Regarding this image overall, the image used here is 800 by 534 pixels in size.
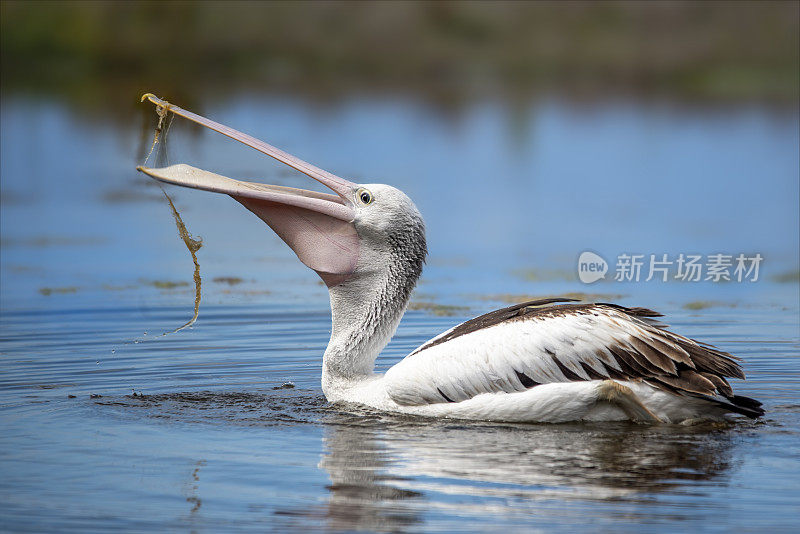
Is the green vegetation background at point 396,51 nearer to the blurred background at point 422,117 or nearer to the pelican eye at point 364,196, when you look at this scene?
the blurred background at point 422,117

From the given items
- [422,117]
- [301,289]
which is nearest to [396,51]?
[422,117]

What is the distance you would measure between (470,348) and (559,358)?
0.46 m

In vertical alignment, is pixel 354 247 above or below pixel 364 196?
below

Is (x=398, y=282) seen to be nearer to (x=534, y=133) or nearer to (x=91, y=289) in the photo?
(x=91, y=289)

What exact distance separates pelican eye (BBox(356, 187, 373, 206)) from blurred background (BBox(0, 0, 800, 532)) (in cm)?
102

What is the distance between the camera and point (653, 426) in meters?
Answer: 7.01

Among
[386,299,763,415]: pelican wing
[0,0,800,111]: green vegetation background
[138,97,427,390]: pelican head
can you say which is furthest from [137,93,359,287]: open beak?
[0,0,800,111]: green vegetation background

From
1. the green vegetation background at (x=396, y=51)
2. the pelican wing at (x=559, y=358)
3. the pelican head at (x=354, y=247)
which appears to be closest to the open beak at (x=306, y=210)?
the pelican head at (x=354, y=247)

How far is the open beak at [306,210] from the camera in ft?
24.0

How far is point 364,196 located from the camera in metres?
7.61

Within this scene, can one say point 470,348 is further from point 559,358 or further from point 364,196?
point 364,196

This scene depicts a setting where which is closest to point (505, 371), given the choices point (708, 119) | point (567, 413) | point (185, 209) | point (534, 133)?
point (567, 413)

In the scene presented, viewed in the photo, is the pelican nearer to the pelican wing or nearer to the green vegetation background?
the pelican wing

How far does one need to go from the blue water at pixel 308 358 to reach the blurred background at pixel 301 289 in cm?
3
